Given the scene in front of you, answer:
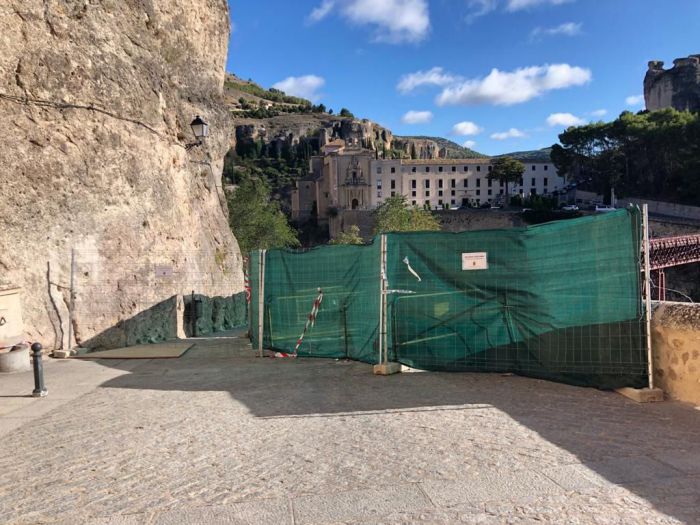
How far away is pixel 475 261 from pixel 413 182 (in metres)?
97.1

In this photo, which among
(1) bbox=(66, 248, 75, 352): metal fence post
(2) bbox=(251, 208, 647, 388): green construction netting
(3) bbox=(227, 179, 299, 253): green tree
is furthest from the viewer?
(3) bbox=(227, 179, 299, 253): green tree

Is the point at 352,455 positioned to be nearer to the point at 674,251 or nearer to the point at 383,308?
the point at 383,308

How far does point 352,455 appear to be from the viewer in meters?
4.14

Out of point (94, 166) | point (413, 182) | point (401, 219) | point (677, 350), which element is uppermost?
point (413, 182)

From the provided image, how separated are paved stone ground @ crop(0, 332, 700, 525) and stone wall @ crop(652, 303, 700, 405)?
33cm

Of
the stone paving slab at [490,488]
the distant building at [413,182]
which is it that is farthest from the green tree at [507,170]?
the stone paving slab at [490,488]

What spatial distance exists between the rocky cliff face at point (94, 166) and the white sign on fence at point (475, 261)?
337 inches

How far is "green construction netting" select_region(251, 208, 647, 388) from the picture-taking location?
5.92m

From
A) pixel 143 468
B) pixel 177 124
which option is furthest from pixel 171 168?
pixel 143 468

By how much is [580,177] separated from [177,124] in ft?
289

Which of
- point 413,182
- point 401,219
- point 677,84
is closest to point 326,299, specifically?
point 401,219

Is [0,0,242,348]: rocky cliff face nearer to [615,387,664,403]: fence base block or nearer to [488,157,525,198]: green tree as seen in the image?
[615,387,664,403]: fence base block

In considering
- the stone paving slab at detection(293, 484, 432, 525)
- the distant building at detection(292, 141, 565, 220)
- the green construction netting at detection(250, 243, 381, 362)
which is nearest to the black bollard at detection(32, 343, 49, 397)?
the green construction netting at detection(250, 243, 381, 362)

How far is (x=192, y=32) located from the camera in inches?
727
